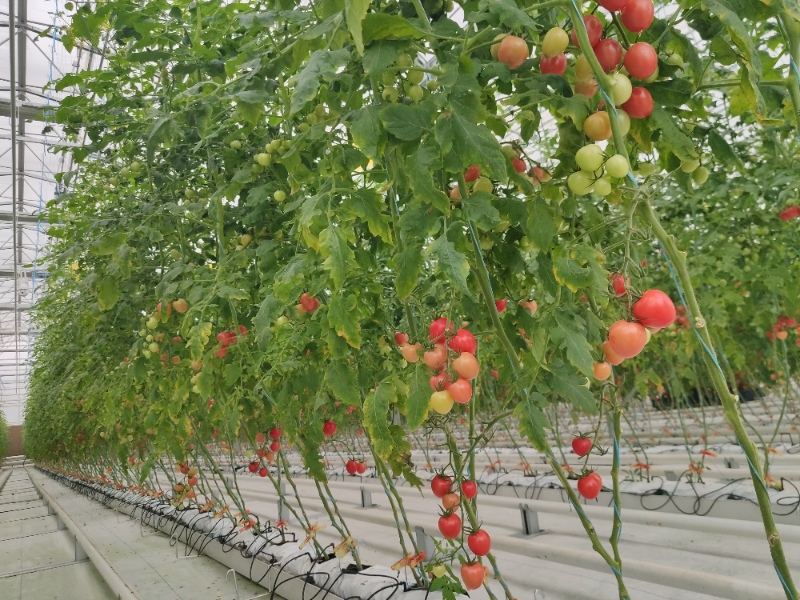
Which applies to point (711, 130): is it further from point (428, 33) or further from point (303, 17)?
point (303, 17)

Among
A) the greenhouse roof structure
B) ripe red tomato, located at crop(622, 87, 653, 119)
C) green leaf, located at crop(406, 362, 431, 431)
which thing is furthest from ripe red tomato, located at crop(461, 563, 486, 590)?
the greenhouse roof structure

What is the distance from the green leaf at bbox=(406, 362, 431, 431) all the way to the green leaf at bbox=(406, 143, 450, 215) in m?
0.28

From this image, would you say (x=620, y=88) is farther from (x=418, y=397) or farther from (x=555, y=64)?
(x=418, y=397)

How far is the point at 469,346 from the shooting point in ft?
3.05

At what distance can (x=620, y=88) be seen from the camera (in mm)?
735

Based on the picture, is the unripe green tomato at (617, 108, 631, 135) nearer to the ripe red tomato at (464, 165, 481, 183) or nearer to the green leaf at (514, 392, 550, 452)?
the ripe red tomato at (464, 165, 481, 183)

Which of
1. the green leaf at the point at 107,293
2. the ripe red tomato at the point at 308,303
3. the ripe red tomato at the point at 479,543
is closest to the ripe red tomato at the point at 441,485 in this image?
the ripe red tomato at the point at 479,543

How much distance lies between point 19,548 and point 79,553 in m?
1.58

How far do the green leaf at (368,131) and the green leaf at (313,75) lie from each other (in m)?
0.08

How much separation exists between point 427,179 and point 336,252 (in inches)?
7.4

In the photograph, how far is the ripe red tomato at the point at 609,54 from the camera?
0.78 meters

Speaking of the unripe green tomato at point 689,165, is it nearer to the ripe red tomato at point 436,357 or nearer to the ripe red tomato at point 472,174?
the ripe red tomato at point 472,174

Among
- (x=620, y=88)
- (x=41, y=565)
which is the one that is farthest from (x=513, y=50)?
(x=41, y=565)

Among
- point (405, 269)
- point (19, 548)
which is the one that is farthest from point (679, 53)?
point (19, 548)
